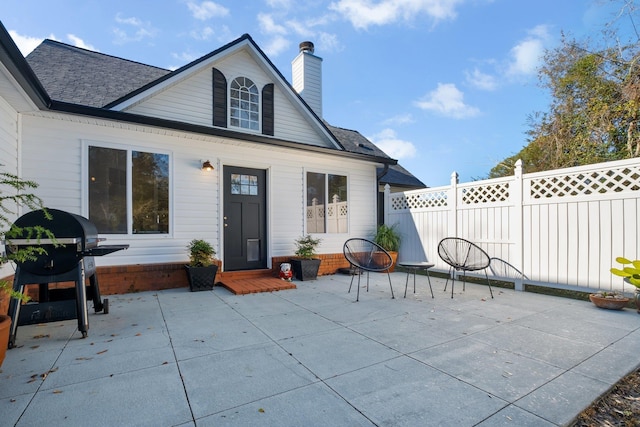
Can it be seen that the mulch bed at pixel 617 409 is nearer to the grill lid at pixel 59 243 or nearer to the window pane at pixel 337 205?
the grill lid at pixel 59 243

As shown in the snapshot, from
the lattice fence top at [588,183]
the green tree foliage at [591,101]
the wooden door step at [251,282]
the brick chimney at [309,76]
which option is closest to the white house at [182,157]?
the wooden door step at [251,282]

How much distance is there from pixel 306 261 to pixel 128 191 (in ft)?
11.0

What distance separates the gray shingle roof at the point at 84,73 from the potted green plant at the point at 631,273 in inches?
323

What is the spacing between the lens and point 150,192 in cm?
520

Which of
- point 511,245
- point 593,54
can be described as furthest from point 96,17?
point 593,54

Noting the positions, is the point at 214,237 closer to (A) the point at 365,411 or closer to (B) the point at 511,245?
(A) the point at 365,411

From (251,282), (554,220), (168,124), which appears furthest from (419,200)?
(168,124)

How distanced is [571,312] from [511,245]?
1612 mm

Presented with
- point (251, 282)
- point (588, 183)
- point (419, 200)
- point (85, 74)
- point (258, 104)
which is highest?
point (85, 74)

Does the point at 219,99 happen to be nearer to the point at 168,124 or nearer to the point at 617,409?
the point at 168,124

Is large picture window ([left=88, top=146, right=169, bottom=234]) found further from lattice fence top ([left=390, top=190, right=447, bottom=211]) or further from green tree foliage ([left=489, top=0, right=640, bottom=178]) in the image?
green tree foliage ([left=489, top=0, right=640, bottom=178])

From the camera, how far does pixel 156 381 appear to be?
2.07 m

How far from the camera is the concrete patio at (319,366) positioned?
1.73 m

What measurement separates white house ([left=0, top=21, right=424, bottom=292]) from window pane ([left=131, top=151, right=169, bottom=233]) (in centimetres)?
2
